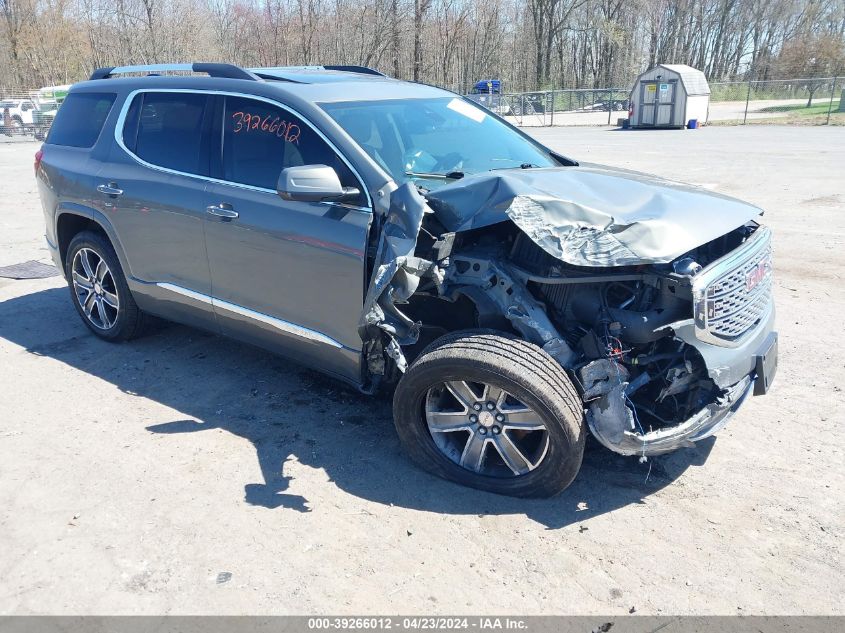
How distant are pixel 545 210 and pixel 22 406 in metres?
3.62

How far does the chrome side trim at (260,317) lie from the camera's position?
13.0ft

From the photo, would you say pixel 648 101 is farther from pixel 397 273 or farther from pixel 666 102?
pixel 397 273

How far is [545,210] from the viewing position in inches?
130

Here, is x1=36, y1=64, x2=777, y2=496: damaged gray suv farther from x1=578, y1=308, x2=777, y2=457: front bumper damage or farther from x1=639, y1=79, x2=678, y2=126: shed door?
x1=639, y1=79, x2=678, y2=126: shed door

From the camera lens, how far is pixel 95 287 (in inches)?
219

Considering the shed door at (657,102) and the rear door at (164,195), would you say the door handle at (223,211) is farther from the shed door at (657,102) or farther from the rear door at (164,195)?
the shed door at (657,102)

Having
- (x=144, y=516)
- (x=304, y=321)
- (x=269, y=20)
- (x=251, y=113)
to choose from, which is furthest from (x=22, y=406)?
(x=269, y=20)

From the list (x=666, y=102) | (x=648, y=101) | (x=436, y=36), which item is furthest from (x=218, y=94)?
(x=436, y=36)

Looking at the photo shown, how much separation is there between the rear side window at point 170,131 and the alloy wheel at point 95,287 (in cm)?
103

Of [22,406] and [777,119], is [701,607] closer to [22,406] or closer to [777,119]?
[22,406]

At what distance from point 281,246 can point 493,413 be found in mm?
1549

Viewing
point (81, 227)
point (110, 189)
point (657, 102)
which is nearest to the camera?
point (110, 189)

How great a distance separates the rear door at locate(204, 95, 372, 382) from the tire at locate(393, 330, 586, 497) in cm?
49
